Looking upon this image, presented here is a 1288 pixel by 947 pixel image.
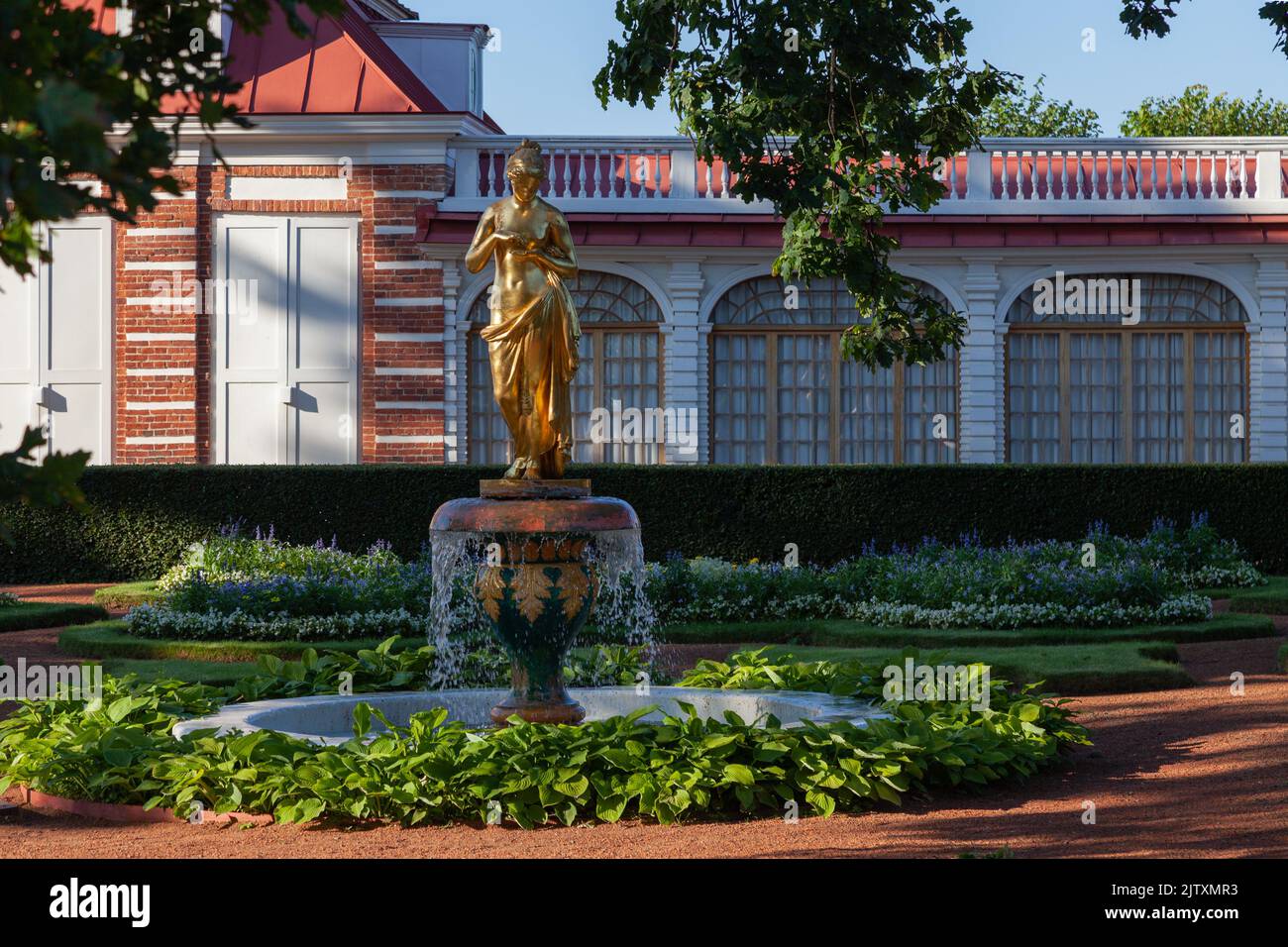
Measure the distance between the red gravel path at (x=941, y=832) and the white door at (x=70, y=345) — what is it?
1543 cm

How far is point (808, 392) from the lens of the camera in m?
22.1

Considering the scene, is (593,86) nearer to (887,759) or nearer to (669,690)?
(669,690)

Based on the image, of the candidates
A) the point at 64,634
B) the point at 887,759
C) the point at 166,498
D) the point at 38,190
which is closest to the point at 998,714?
the point at 887,759

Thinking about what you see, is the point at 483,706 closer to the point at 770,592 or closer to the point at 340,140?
the point at 770,592

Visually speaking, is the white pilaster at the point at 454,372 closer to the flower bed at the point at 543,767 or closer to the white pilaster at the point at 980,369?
the white pilaster at the point at 980,369

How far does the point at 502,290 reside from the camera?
27.8ft

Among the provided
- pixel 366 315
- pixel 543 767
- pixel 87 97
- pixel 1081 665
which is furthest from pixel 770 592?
pixel 87 97

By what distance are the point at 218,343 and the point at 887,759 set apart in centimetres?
1653

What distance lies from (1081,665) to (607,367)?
11.8 meters

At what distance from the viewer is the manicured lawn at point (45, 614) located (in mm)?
15125

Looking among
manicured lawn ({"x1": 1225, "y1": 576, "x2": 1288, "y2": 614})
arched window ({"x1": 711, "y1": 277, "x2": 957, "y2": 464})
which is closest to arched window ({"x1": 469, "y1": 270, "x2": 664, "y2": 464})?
arched window ({"x1": 711, "y1": 277, "x2": 957, "y2": 464})

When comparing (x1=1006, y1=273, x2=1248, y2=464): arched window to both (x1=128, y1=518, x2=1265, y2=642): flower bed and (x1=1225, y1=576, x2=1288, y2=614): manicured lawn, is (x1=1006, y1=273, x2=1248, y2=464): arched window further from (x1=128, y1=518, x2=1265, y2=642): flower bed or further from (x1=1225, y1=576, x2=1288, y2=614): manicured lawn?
(x1=1225, y1=576, x2=1288, y2=614): manicured lawn

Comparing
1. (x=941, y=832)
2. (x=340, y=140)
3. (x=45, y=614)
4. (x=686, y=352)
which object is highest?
(x=340, y=140)

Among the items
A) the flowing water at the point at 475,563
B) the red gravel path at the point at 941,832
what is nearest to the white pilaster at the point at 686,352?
the flowing water at the point at 475,563
